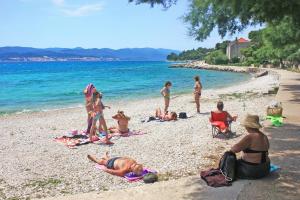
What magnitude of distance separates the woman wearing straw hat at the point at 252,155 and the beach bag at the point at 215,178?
1.10 feet

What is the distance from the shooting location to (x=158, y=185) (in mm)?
8188

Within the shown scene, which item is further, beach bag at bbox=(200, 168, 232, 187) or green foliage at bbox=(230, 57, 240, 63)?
green foliage at bbox=(230, 57, 240, 63)

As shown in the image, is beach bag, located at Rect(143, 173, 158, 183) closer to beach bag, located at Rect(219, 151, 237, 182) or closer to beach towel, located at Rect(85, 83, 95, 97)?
beach bag, located at Rect(219, 151, 237, 182)

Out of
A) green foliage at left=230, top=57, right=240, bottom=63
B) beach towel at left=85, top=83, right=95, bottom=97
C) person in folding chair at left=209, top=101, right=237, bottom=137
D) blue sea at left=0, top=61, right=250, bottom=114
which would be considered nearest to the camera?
person in folding chair at left=209, top=101, right=237, bottom=137

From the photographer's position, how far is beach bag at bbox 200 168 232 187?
7.62 meters

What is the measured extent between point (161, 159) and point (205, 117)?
7.56 metres

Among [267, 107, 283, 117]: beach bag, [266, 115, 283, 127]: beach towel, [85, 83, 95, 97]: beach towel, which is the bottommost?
[266, 115, 283, 127]: beach towel

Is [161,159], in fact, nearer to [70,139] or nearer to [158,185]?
[158,185]

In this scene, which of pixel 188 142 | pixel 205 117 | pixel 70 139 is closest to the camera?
pixel 188 142

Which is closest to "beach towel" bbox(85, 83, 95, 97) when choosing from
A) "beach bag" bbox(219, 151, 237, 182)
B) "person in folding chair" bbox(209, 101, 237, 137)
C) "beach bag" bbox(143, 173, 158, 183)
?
"person in folding chair" bbox(209, 101, 237, 137)

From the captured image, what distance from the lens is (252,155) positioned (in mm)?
7824

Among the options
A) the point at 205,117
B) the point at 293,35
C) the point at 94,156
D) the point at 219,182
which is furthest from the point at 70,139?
the point at 293,35

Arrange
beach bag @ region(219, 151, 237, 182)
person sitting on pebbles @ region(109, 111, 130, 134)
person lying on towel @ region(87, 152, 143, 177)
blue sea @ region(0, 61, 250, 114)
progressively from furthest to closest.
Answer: blue sea @ region(0, 61, 250, 114) < person sitting on pebbles @ region(109, 111, 130, 134) < person lying on towel @ region(87, 152, 143, 177) < beach bag @ region(219, 151, 237, 182)

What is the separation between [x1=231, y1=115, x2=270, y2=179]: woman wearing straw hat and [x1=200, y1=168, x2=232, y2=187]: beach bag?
33 cm
